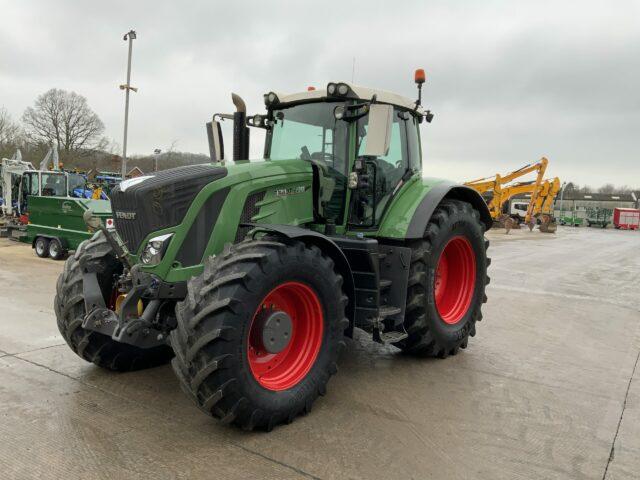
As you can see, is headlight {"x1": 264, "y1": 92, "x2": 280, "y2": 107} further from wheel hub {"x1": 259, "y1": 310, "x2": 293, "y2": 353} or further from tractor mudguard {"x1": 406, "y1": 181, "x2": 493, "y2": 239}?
wheel hub {"x1": 259, "y1": 310, "x2": 293, "y2": 353}

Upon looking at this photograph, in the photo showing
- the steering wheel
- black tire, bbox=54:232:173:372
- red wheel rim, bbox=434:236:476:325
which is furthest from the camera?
red wheel rim, bbox=434:236:476:325

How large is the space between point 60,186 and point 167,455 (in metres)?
17.7

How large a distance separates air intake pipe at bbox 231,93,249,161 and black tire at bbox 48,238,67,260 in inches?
318

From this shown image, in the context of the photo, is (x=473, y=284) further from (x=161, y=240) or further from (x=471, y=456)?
(x=161, y=240)

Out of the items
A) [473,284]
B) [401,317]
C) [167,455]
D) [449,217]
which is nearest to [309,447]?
[167,455]

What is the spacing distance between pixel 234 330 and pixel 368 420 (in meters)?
1.22

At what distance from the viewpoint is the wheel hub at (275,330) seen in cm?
334

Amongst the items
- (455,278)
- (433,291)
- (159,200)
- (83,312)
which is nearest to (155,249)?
(159,200)

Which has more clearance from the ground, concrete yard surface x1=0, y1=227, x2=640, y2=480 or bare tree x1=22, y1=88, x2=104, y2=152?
bare tree x1=22, y1=88, x2=104, y2=152

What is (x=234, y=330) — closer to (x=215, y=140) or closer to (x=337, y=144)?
(x=337, y=144)

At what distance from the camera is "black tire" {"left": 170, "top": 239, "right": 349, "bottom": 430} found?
9.66 ft

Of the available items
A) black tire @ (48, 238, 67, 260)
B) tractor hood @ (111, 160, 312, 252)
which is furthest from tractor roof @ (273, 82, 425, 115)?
black tire @ (48, 238, 67, 260)

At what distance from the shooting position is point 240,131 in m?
4.91

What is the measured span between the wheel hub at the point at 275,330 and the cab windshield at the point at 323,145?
49.5 inches
